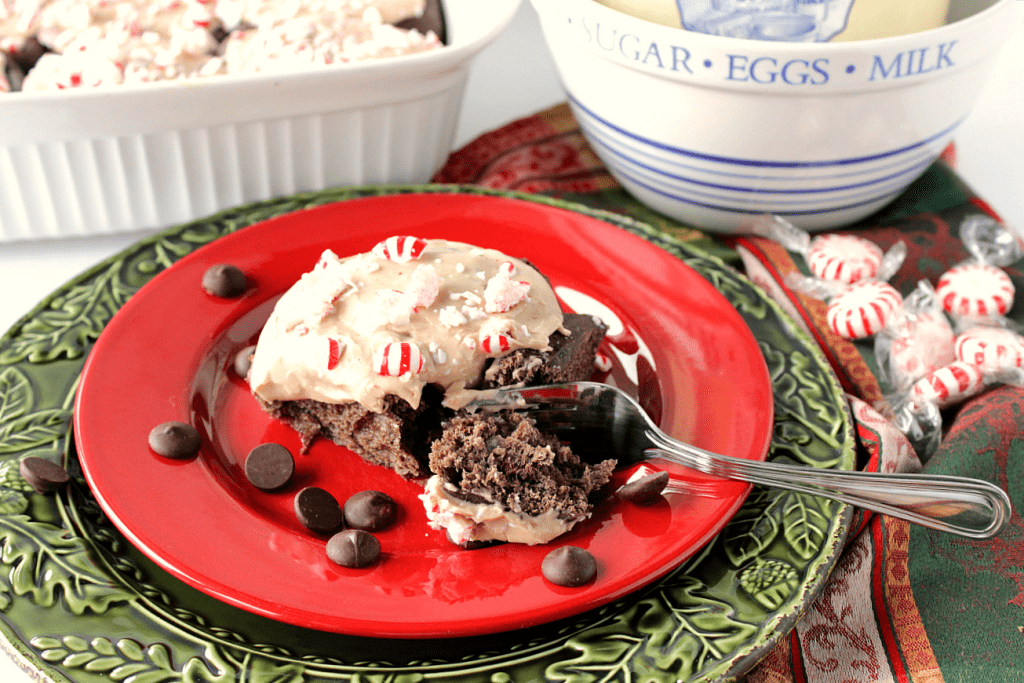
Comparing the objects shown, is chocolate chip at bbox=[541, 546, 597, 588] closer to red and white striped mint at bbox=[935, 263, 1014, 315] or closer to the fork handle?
the fork handle

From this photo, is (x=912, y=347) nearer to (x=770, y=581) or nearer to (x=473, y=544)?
(x=770, y=581)

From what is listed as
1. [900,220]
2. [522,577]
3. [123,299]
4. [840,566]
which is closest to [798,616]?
[840,566]

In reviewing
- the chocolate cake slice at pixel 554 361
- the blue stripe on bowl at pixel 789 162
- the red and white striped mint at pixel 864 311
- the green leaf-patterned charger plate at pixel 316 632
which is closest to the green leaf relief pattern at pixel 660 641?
the green leaf-patterned charger plate at pixel 316 632

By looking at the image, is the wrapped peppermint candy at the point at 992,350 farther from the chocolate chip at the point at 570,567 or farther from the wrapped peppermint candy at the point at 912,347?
the chocolate chip at the point at 570,567

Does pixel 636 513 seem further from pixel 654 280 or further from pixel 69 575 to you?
pixel 69 575

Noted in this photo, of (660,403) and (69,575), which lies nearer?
(69,575)

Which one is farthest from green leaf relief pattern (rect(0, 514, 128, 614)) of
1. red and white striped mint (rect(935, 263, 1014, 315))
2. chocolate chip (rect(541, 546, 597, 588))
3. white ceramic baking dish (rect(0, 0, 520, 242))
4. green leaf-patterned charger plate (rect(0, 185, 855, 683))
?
red and white striped mint (rect(935, 263, 1014, 315))
